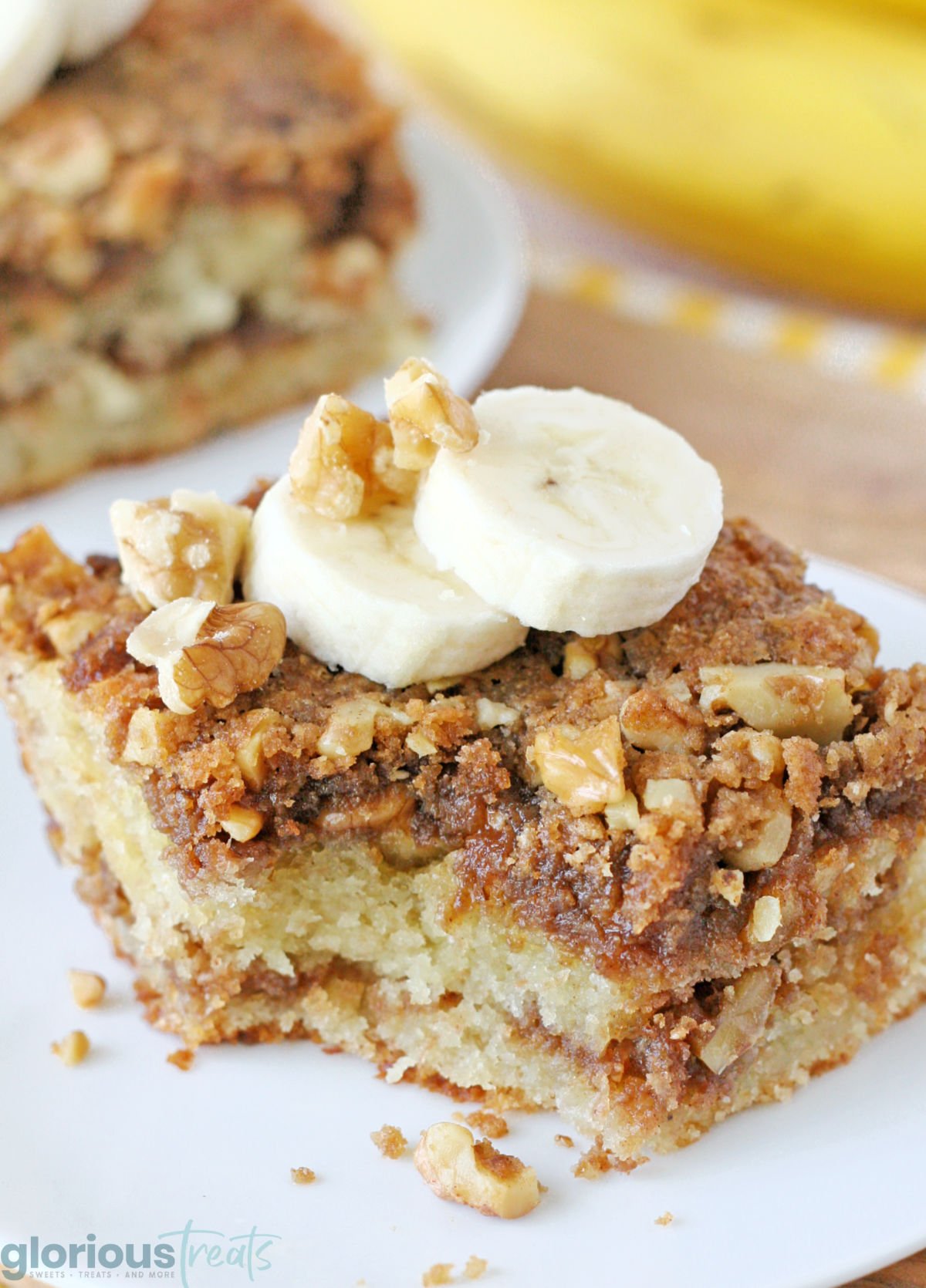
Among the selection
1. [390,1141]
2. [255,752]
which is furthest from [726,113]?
[390,1141]

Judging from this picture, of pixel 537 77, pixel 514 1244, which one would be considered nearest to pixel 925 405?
pixel 537 77

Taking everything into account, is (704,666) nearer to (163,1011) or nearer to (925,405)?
(163,1011)

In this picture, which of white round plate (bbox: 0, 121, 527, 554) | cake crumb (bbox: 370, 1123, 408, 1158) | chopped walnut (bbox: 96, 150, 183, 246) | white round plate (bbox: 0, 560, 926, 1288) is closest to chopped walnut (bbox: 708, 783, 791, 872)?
white round plate (bbox: 0, 560, 926, 1288)

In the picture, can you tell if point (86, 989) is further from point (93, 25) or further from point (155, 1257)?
point (93, 25)

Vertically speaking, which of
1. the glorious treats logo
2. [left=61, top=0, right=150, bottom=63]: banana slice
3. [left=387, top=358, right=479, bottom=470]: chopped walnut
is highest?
[left=387, top=358, right=479, bottom=470]: chopped walnut

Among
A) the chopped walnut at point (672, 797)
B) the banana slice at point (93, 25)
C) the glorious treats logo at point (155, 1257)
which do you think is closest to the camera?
the glorious treats logo at point (155, 1257)

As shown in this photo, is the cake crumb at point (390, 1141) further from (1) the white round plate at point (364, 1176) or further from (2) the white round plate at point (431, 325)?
(2) the white round plate at point (431, 325)

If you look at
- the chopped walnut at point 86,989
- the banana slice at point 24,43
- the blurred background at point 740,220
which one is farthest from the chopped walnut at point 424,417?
the banana slice at point 24,43

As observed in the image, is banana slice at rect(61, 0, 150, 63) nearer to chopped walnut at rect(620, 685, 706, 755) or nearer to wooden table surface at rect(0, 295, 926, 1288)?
wooden table surface at rect(0, 295, 926, 1288)
